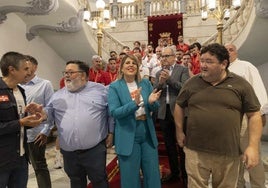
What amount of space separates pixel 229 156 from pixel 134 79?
3.79 ft

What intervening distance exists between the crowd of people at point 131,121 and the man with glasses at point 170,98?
0.02 meters

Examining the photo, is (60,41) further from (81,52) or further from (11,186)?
(11,186)

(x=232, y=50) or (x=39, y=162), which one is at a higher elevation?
(x=232, y=50)

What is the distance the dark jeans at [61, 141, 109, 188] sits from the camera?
282 centimetres

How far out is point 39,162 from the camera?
3.30m

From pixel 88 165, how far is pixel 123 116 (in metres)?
0.55

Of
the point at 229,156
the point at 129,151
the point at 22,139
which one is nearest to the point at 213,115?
the point at 229,156

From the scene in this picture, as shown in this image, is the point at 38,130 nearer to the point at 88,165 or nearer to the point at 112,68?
the point at 88,165

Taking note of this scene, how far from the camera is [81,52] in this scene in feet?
29.1

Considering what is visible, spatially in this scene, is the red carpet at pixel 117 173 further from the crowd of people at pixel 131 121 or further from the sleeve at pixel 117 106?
the sleeve at pixel 117 106

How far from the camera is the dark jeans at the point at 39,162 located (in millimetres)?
3260

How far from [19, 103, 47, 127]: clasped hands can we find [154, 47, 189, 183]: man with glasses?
159 centimetres

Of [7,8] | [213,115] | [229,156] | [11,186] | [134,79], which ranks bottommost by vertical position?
[11,186]

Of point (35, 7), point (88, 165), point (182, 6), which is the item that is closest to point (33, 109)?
point (88, 165)
